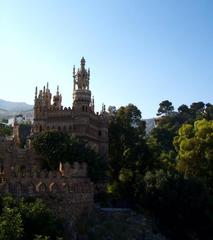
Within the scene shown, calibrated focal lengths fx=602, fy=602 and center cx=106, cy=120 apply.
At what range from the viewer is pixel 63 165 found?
159 feet

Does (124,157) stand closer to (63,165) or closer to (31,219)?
(63,165)

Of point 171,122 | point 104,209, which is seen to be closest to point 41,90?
point 104,209

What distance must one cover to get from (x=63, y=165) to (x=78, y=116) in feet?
45.9

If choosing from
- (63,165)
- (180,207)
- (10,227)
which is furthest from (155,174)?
(10,227)

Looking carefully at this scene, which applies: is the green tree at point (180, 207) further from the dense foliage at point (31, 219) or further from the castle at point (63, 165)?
the dense foliage at point (31, 219)

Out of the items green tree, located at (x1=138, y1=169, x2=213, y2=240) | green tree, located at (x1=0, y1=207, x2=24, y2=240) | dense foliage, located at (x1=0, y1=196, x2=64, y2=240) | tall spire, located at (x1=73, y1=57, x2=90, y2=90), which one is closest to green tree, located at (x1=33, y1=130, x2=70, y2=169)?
green tree, located at (x1=138, y1=169, x2=213, y2=240)

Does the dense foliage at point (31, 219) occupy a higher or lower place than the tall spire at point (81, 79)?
lower

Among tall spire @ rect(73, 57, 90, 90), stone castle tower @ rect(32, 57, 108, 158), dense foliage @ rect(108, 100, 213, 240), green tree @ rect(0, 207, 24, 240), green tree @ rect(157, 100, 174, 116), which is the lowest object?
green tree @ rect(0, 207, 24, 240)

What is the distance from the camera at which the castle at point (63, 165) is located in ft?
132

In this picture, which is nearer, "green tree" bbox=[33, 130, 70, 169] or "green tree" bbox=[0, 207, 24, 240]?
"green tree" bbox=[0, 207, 24, 240]

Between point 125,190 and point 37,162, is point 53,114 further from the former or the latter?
Answer: point 125,190

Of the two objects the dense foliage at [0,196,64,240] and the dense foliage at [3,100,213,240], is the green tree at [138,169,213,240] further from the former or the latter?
the dense foliage at [0,196,64,240]

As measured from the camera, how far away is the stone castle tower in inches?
2436

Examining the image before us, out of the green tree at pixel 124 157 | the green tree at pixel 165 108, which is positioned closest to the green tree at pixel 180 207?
the green tree at pixel 124 157
